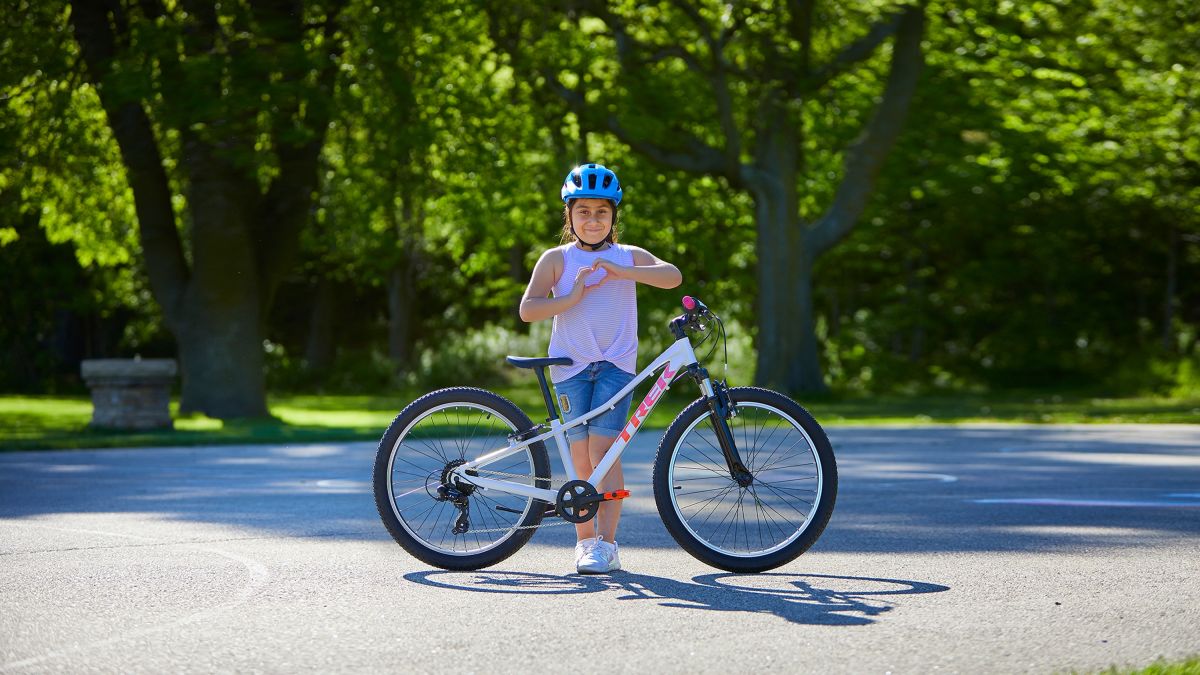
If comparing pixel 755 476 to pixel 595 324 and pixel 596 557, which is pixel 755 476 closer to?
pixel 596 557

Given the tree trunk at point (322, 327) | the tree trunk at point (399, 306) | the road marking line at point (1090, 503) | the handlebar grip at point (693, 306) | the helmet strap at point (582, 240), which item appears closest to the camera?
the handlebar grip at point (693, 306)

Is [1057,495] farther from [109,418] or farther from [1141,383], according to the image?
[1141,383]

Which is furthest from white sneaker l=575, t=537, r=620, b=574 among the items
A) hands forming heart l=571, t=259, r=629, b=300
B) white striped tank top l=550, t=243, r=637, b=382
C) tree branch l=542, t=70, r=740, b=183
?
tree branch l=542, t=70, r=740, b=183

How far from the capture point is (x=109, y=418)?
19.7m

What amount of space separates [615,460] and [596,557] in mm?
433

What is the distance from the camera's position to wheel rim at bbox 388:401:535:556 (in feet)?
23.5

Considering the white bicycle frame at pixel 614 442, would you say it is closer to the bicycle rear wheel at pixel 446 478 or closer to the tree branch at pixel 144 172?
the bicycle rear wheel at pixel 446 478

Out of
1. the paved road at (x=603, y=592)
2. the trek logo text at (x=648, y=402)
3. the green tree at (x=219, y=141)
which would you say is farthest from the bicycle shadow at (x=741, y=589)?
the green tree at (x=219, y=141)

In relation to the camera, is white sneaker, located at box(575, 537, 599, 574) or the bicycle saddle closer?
the bicycle saddle

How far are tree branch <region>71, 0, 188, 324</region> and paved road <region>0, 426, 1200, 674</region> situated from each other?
11941mm

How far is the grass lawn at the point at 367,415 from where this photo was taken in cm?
1811

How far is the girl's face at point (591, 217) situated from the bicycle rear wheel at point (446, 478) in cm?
84

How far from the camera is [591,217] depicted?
7203 mm

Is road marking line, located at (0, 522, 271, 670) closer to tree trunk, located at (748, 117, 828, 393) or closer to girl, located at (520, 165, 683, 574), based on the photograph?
girl, located at (520, 165, 683, 574)
